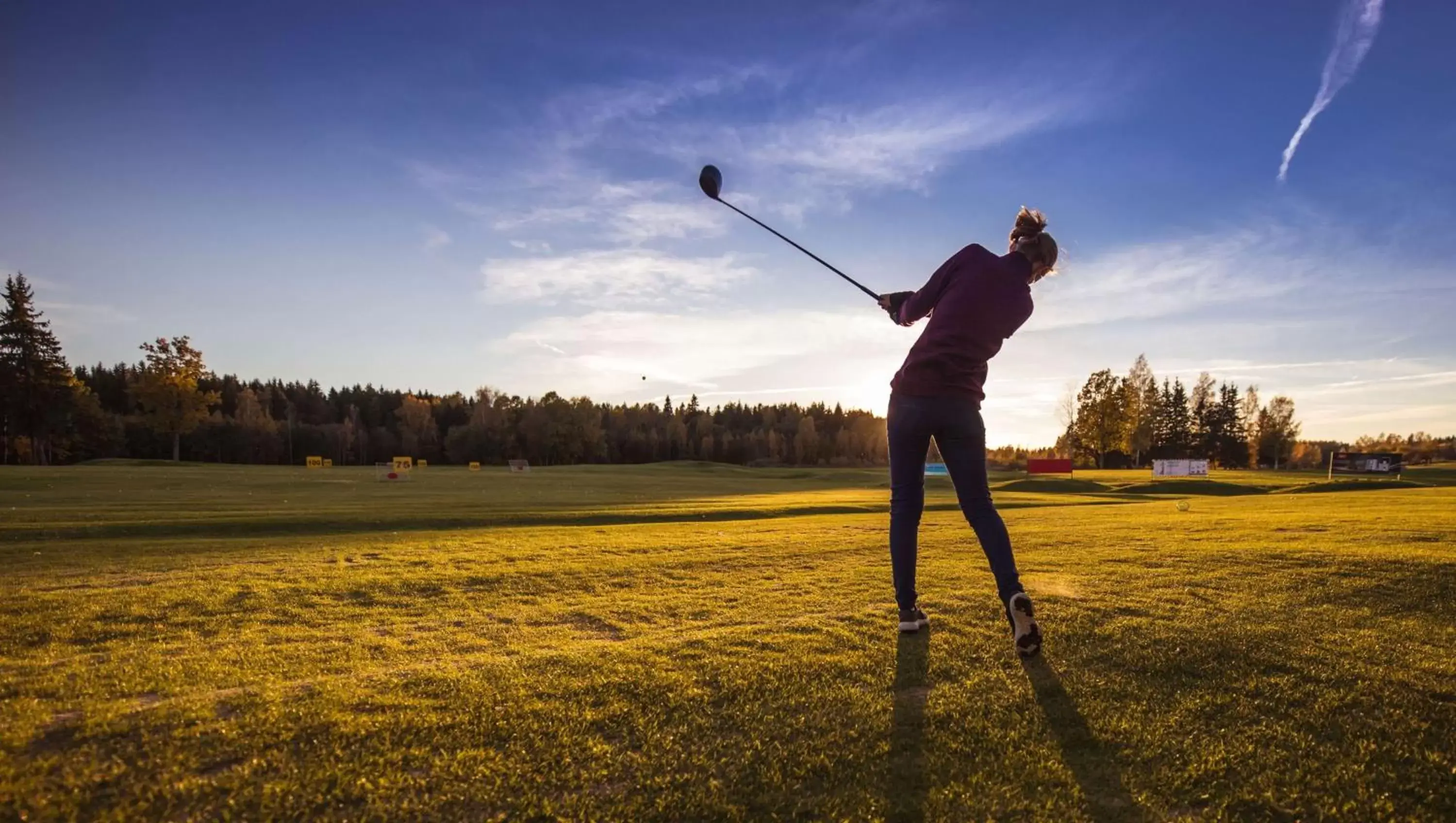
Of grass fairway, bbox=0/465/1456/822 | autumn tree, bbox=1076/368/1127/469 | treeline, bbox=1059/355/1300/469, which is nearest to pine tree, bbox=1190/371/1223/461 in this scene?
treeline, bbox=1059/355/1300/469

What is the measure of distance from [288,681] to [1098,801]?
3.66m

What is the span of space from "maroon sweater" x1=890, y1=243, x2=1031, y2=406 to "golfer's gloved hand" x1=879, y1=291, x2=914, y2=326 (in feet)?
1.30

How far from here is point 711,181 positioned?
7090mm

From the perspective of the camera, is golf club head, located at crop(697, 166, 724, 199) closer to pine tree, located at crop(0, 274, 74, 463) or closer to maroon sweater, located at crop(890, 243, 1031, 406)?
maroon sweater, located at crop(890, 243, 1031, 406)

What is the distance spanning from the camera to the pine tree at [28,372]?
5925 cm

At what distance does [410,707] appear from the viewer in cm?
294

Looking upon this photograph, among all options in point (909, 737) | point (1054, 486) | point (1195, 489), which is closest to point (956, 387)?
point (909, 737)

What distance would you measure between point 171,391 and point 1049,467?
82168mm

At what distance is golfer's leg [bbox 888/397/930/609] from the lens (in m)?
4.38

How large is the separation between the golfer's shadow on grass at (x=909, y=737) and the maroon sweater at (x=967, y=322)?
66.5 inches

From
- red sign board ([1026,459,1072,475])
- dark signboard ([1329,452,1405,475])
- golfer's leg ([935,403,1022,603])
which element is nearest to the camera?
golfer's leg ([935,403,1022,603])

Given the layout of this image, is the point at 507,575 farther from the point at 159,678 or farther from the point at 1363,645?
the point at 1363,645

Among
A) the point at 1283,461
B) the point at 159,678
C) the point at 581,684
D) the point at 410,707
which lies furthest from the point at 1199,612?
the point at 1283,461

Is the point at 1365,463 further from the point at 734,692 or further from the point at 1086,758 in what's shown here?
the point at 734,692
